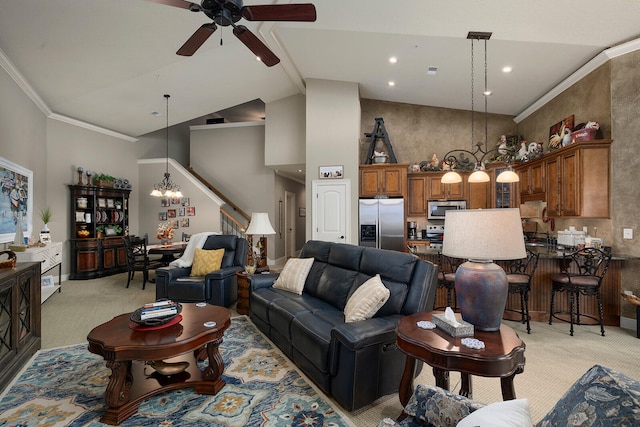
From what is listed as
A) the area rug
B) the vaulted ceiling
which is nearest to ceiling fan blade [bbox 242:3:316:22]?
the vaulted ceiling

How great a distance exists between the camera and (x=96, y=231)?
22.3 feet

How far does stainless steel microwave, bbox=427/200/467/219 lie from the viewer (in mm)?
6262

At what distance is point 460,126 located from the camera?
667 centimetres

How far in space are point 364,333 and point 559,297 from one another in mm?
3328

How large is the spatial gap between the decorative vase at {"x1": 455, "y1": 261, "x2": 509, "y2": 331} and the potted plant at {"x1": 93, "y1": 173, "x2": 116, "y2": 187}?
24.8ft

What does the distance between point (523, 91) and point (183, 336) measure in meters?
6.04

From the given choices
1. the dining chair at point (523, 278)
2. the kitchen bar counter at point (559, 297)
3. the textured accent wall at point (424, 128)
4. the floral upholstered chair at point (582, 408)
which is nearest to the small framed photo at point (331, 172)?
the textured accent wall at point (424, 128)

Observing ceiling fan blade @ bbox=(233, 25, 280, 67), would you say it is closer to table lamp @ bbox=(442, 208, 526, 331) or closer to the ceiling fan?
the ceiling fan

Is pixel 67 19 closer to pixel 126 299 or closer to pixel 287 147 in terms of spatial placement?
pixel 126 299

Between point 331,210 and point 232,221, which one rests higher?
point 331,210

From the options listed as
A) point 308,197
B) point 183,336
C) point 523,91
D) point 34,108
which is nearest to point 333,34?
point 308,197

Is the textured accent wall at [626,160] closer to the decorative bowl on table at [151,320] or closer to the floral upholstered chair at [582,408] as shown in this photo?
A: the floral upholstered chair at [582,408]

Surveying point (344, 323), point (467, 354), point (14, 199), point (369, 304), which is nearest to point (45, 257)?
point (14, 199)

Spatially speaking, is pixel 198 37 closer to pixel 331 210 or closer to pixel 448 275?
pixel 448 275
